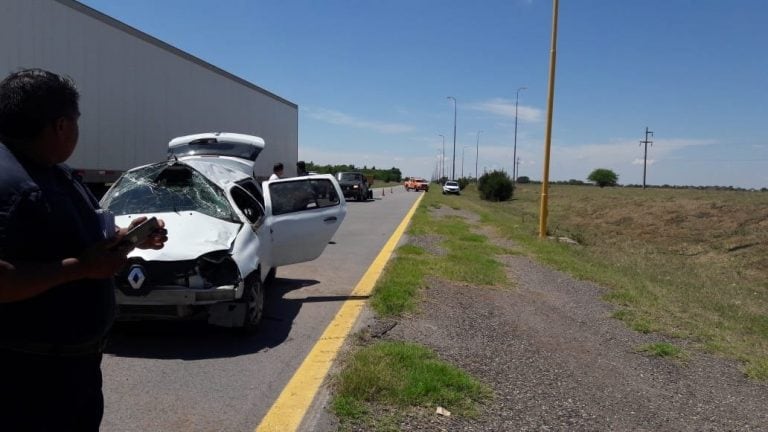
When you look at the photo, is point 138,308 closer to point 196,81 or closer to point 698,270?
point 196,81

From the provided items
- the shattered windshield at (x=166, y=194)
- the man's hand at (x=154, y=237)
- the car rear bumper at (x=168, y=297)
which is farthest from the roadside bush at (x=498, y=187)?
the man's hand at (x=154, y=237)

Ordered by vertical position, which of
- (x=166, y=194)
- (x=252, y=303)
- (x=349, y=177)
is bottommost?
(x=252, y=303)

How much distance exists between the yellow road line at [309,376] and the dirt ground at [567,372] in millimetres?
445

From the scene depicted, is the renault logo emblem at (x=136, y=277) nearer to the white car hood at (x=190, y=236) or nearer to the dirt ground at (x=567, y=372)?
the white car hood at (x=190, y=236)

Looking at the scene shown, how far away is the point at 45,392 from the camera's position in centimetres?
200

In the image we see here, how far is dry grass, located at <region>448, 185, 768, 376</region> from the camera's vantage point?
6793 millimetres

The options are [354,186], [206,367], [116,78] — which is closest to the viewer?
[206,367]

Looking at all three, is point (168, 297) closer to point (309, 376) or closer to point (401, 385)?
point (309, 376)

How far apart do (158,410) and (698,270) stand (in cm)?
1578

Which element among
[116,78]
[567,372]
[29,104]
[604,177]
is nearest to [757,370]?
[567,372]

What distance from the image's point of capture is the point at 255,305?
588 centimetres

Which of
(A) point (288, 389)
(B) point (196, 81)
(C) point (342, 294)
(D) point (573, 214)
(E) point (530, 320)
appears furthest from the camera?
(D) point (573, 214)

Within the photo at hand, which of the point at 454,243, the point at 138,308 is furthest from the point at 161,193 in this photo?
the point at 454,243

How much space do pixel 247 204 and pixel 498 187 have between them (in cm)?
5248
